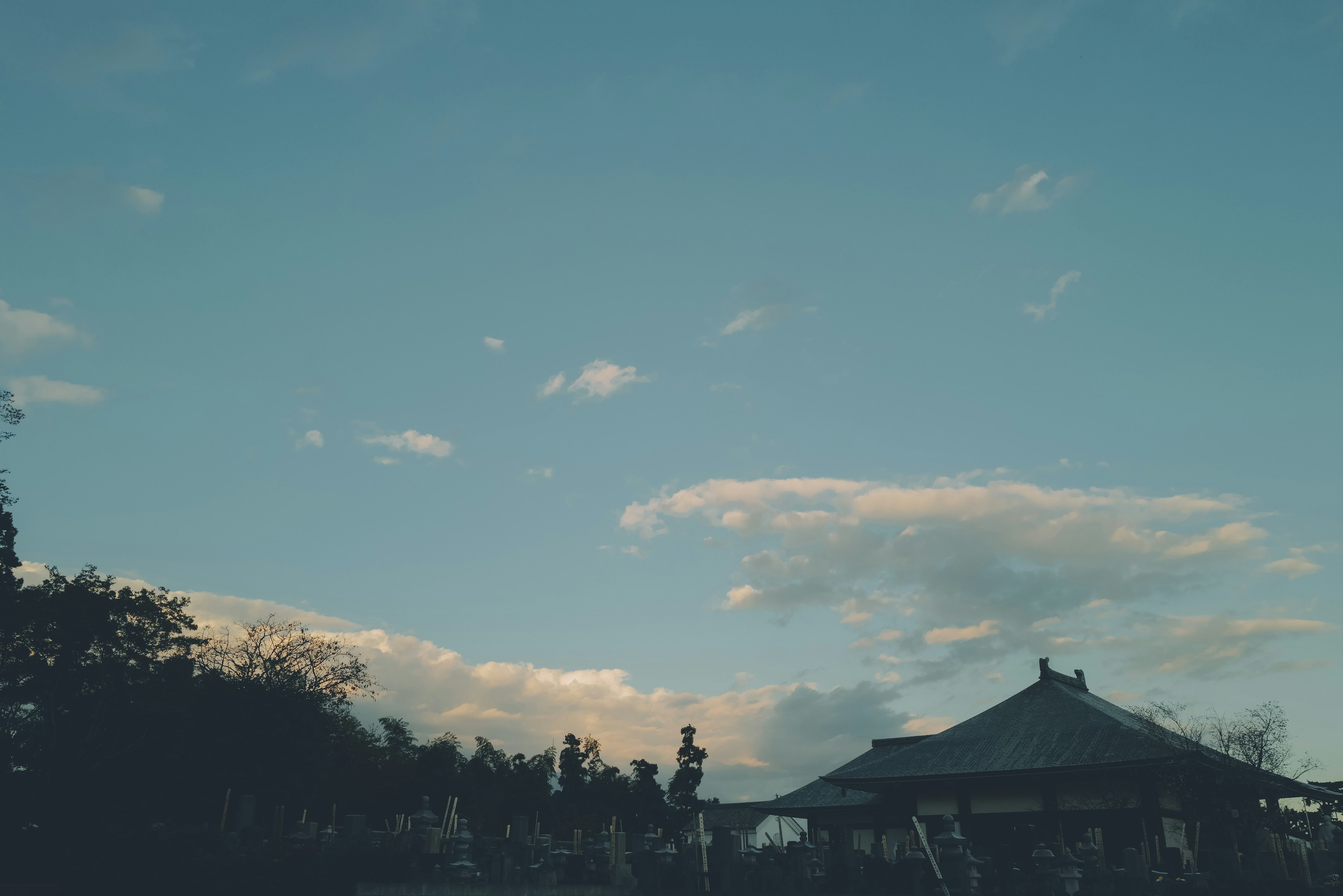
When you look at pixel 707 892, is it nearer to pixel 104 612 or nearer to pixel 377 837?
pixel 377 837

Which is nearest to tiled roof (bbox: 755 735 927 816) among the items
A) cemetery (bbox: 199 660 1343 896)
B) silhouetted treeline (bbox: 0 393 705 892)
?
cemetery (bbox: 199 660 1343 896)

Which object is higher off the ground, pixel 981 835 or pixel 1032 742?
pixel 1032 742

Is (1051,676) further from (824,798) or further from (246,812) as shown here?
(246,812)

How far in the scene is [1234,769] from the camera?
27281 mm

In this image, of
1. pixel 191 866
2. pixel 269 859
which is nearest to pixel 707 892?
pixel 269 859

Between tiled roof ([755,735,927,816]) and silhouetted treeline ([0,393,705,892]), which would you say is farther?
tiled roof ([755,735,927,816])

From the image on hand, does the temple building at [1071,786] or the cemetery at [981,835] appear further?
the temple building at [1071,786]

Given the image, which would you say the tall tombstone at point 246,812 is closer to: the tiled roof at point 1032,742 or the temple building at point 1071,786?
the temple building at point 1071,786

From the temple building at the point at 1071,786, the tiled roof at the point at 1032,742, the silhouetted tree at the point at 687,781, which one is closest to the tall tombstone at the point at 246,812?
the temple building at the point at 1071,786

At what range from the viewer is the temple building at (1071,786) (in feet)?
87.6

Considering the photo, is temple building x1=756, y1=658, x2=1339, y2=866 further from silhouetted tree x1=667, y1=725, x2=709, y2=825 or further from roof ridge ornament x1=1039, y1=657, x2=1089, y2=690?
silhouetted tree x1=667, y1=725, x2=709, y2=825

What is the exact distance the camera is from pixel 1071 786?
28.6 meters

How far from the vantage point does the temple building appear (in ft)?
87.6

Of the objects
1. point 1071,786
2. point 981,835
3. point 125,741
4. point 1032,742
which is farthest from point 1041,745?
point 125,741
